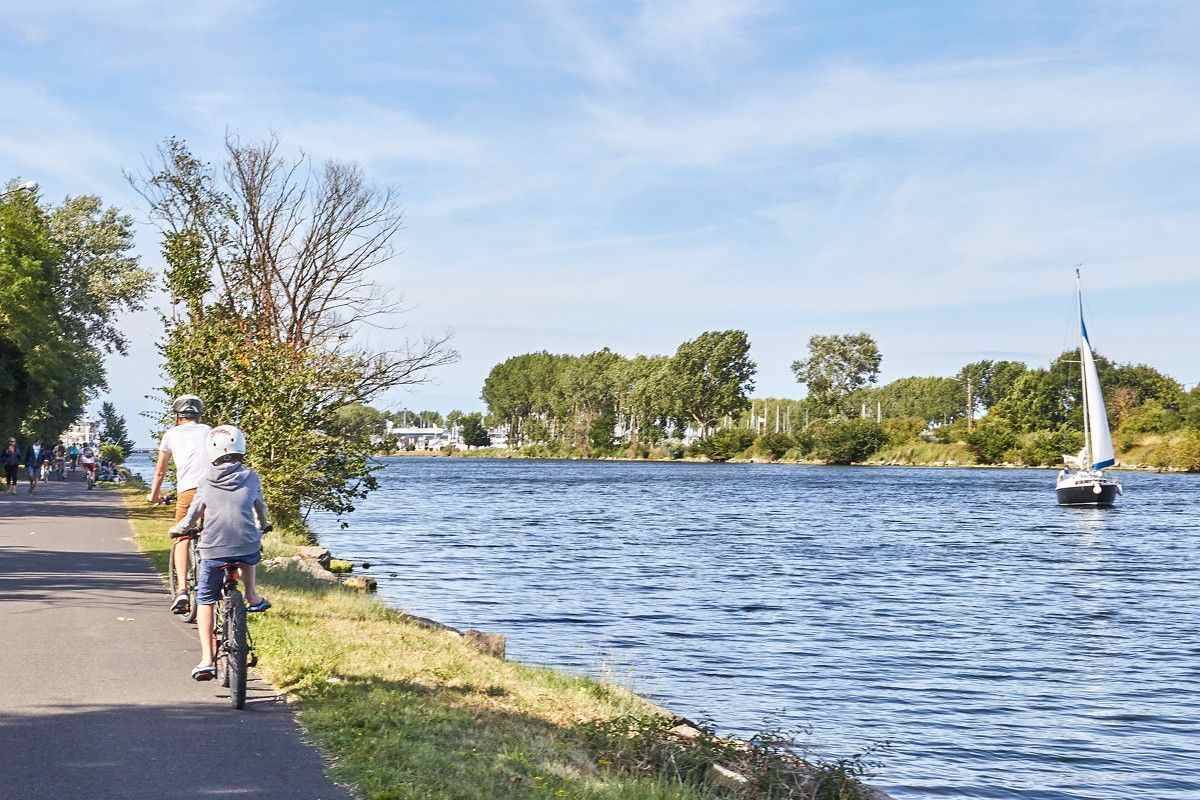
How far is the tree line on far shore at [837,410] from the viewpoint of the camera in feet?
413

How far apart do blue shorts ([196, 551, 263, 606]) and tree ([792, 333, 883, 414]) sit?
15127cm

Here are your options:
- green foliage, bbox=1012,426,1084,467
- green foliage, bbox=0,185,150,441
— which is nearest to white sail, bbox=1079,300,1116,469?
green foliage, bbox=0,185,150,441

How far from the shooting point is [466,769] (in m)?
7.88

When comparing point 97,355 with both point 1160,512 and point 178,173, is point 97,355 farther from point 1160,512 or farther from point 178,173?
point 1160,512

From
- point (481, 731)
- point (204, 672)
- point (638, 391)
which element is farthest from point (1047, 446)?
point (204, 672)

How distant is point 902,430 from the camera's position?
14575 centimetres

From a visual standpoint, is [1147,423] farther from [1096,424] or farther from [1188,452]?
[1096,424]

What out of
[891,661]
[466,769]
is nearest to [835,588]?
[891,661]

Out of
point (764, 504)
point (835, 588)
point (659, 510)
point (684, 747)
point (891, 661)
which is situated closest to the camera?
point (684, 747)

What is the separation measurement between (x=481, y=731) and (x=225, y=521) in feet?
7.62

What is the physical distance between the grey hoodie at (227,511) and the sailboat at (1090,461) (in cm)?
5958

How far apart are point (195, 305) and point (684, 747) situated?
78.9 feet

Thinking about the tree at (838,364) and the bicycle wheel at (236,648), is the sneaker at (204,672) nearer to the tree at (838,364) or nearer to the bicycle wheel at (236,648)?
the bicycle wheel at (236,648)

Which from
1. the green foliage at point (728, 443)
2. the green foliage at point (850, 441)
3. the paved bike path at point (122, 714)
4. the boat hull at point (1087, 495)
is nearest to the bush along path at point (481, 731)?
the paved bike path at point (122, 714)
